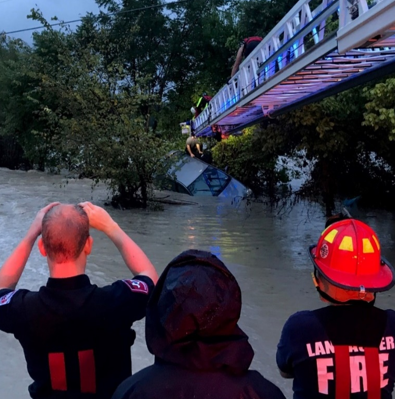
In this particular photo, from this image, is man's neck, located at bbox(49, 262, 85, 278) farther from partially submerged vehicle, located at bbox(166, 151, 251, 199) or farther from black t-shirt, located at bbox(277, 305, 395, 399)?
partially submerged vehicle, located at bbox(166, 151, 251, 199)

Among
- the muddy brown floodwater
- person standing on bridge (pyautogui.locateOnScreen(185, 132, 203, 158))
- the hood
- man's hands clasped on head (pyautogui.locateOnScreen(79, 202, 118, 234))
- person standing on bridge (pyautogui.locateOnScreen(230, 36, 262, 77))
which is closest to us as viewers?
the hood

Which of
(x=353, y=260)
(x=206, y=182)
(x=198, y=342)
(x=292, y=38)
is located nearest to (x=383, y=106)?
(x=292, y=38)

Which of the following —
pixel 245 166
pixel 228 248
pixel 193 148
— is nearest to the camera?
pixel 228 248

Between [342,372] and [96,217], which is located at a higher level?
[96,217]

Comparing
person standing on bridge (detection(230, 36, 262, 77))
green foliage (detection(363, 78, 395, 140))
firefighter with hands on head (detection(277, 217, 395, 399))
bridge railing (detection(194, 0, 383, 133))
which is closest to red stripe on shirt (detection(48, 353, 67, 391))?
firefighter with hands on head (detection(277, 217, 395, 399))

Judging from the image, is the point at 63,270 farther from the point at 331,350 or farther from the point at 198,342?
the point at 331,350

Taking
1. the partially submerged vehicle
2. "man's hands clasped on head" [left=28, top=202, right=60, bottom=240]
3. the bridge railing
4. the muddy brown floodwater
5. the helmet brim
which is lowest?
the muddy brown floodwater

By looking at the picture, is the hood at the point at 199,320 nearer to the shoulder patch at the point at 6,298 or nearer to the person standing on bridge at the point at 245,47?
the shoulder patch at the point at 6,298

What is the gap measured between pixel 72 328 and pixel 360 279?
44.0 inches

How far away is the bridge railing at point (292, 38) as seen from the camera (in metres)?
4.14

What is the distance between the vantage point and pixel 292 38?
5.21 meters

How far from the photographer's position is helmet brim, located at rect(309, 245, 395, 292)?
6.45 feet

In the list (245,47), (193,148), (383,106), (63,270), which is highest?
(245,47)

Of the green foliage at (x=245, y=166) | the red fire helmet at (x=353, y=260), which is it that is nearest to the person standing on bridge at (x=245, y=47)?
the green foliage at (x=245, y=166)
